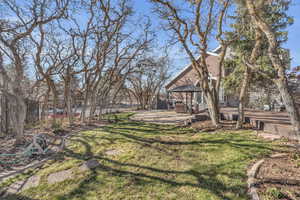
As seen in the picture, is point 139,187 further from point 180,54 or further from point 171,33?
point 180,54

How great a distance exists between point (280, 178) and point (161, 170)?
6.71 ft

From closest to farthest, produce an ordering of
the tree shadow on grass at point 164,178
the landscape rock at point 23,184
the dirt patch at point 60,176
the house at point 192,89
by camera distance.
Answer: the tree shadow on grass at point 164,178 < the landscape rock at point 23,184 < the dirt patch at point 60,176 < the house at point 192,89

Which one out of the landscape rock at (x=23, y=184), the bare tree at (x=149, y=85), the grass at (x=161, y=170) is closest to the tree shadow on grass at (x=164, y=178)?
the grass at (x=161, y=170)

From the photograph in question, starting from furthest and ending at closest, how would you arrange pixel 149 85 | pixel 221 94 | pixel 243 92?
pixel 149 85 → pixel 221 94 → pixel 243 92

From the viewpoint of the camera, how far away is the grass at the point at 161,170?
8.85ft

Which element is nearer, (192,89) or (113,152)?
(113,152)

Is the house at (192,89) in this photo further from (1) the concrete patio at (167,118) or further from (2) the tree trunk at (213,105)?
(2) the tree trunk at (213,105)

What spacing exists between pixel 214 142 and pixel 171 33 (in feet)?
16.5

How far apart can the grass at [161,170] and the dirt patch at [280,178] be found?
267 mm

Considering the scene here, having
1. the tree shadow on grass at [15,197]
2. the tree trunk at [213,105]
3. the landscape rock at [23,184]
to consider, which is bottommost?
the tree shadow on grass at [15,197]

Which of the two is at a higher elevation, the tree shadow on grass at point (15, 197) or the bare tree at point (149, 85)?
the bare tree at point (149, 85)

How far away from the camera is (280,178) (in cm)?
264

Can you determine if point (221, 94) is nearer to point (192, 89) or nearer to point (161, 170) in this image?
point (192, 89)

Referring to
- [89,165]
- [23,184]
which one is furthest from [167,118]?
[23,184]
